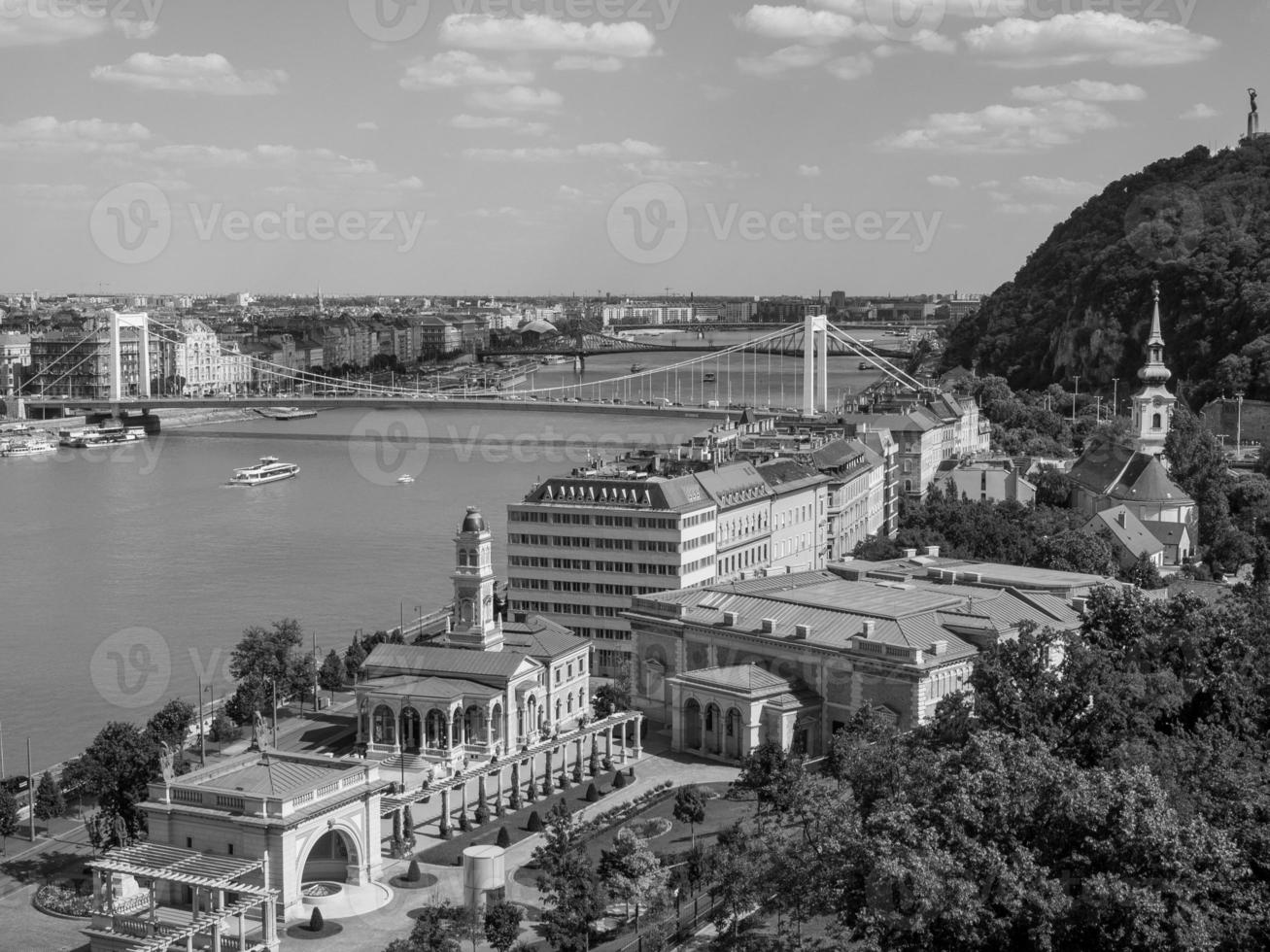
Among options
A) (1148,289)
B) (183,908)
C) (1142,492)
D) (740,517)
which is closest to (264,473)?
(740,517)

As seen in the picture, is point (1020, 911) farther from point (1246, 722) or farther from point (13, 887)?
point (13, 887)

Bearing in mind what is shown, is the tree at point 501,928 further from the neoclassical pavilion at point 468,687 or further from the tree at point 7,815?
the tree at point 7,815

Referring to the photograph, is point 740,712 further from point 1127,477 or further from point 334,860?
point 1127,477

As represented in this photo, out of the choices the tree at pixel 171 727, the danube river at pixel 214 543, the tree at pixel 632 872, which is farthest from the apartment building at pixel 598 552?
the tree at pixel 632 872

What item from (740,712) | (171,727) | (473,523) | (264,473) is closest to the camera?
(171,727)

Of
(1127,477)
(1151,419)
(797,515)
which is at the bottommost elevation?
(797,515)

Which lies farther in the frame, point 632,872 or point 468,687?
point 468,687

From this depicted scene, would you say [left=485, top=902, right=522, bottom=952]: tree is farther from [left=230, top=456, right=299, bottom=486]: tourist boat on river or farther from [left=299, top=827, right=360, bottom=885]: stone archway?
[left=230, top=456, right=299, bottom=486]: tourist boat on river
